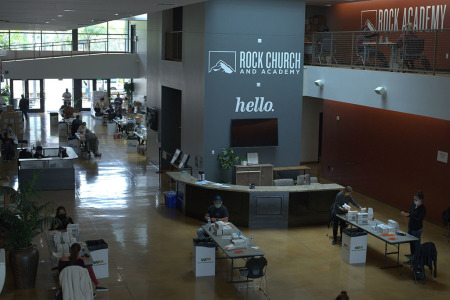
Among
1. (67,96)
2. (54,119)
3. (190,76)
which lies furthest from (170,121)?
(67,96)

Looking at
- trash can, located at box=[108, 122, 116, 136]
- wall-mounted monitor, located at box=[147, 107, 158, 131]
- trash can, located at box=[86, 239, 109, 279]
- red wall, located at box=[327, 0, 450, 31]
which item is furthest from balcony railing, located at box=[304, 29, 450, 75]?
trash can, located at box=[108, 122, 116, 136]

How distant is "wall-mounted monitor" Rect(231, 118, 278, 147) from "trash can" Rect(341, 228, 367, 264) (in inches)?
220

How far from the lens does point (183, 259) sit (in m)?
13.0

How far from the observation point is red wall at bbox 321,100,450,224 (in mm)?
16406

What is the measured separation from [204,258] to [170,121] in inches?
434

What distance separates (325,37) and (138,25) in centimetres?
1669

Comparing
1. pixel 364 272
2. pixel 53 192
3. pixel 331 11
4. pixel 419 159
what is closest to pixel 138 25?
pixel 331 11

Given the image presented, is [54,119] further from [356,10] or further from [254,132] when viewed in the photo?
[356,10]

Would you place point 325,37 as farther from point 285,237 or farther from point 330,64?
point 285,237

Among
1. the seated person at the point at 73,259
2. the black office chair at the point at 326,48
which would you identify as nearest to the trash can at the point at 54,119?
the black office chair at the point at 326,48

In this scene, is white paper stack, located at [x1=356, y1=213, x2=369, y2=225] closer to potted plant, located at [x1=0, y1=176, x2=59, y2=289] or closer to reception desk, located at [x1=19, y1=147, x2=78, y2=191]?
potted plant, located at [x1=0, y1=176, x2=59, y2=289]

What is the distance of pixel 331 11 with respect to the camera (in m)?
21.8

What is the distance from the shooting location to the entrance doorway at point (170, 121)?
22.1 meters

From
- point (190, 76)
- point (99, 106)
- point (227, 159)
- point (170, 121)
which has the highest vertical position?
point (190, 76)
